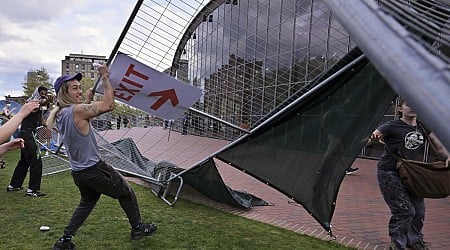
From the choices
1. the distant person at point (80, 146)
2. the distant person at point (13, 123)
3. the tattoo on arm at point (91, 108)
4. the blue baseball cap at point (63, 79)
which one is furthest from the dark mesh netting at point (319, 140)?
the distant person at point (13, 123)

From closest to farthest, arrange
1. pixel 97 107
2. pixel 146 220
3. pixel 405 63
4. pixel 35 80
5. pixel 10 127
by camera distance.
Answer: pixel 405 63 → pixel 10 127 → pixel 97 107 → pixel 146 220 → pixel 35 80

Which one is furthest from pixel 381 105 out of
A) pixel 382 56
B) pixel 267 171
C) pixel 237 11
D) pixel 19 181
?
pixel 237 11

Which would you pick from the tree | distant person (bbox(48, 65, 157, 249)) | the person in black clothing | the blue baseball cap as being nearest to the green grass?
the person in black clothing

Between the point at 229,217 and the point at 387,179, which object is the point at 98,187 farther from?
the point at 387,179

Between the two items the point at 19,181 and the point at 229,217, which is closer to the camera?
the point at 229,217

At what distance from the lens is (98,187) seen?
402 cm

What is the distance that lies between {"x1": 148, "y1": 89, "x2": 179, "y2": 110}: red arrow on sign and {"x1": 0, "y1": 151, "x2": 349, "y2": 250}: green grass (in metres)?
1.50

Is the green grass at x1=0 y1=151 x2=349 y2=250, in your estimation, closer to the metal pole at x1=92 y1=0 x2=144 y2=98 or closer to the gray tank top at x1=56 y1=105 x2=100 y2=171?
the gray tank top at x1=56 y1=105 x2=100 y2=171

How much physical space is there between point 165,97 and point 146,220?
1.77 meters

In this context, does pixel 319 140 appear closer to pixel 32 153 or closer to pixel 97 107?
pixel 97 107

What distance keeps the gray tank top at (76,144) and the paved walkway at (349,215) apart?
104 inches

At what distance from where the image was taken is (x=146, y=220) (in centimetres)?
525

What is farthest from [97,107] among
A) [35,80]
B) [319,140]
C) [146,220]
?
[35,80]

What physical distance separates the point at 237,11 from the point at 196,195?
590cm
